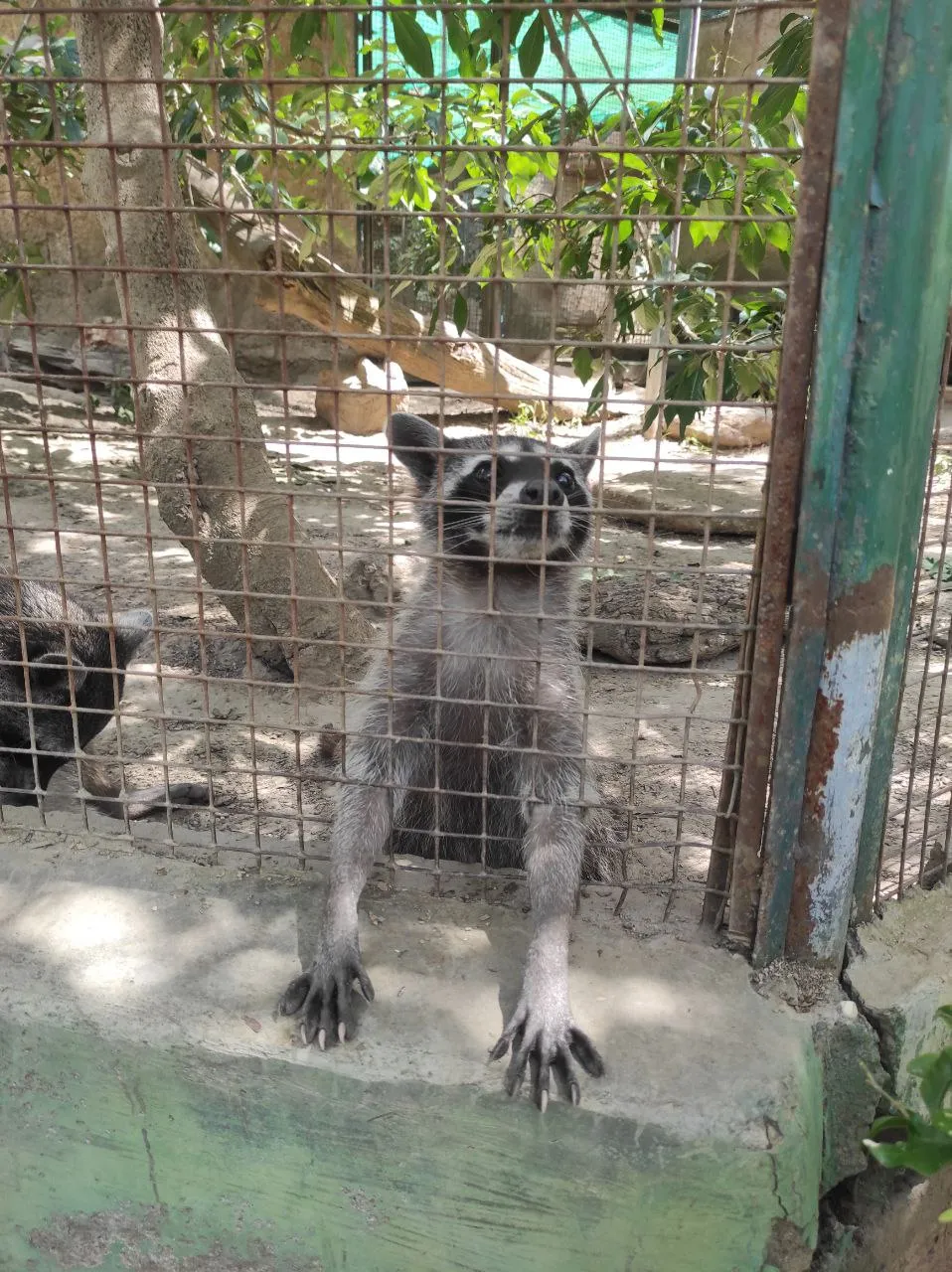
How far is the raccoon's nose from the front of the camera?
2.66 meters

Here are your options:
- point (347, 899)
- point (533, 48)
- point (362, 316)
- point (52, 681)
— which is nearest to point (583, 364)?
point (533, 48)

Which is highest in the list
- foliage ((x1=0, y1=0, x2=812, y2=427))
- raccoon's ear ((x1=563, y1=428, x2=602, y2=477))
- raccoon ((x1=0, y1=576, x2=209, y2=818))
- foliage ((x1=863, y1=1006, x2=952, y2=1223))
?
foliage ((x1=0, y1=0, x2=812, y2=427))

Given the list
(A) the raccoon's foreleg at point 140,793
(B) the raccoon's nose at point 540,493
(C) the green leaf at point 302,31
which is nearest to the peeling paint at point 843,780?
(B) the raccoon's nose at point 540,493

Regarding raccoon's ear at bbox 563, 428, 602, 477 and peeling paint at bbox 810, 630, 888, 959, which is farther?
raccoon's ear at bbox 563, 428, 602, 477

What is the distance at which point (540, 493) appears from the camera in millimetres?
2801

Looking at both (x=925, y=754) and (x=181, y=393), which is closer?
(x=925, y=754)

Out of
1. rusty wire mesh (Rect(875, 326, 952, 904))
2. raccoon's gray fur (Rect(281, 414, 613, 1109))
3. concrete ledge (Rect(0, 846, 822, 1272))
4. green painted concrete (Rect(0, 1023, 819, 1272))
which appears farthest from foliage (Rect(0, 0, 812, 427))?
→ green painted concrete (Rect(0, 1023, 819, 1272))

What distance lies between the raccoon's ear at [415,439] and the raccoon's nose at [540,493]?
27 centimetres

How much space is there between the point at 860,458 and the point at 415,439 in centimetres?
139

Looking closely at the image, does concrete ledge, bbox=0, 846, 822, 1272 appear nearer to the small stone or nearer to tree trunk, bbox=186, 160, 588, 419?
tree trunk, bbox=186, 160, 588, 419

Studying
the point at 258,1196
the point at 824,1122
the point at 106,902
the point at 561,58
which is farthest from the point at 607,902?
the point at 561,58

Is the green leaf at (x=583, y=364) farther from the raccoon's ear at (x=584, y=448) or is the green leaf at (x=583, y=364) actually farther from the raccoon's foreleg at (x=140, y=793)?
the raccoon's foreleg at (x=140, y=793)

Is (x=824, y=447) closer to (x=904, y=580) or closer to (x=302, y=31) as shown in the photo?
(x=904, y=580)

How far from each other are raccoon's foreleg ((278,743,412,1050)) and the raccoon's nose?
847mm
